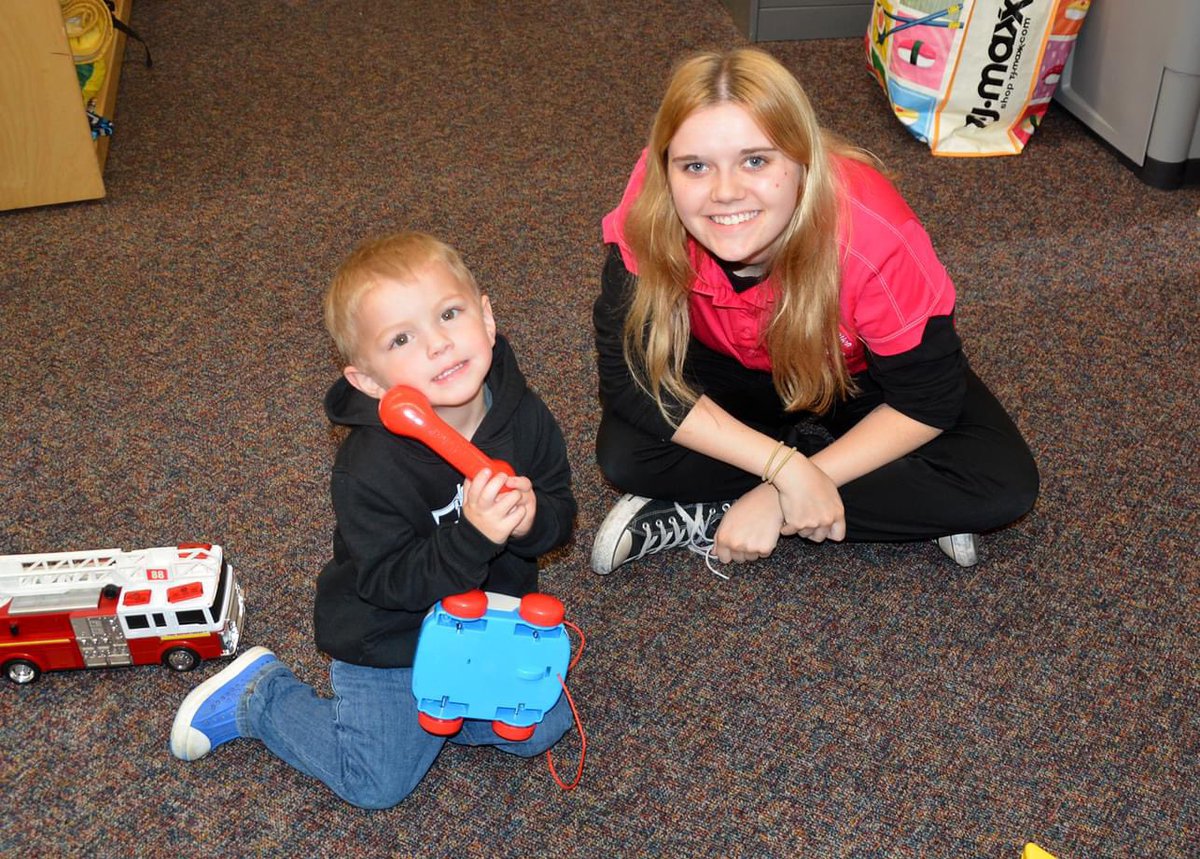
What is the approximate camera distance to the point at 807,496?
120cm

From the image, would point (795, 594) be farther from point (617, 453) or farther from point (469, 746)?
point (469, 746)

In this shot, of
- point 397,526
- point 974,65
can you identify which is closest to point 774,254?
point 397,526

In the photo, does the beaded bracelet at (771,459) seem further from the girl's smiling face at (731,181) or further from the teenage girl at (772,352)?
the girl's smiling face at (731,181)

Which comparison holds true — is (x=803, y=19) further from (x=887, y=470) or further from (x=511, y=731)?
(x=511, y=731)

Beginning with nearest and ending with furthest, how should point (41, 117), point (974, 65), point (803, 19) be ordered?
point (41, 117)
point (974, 65)
point (803, 19)

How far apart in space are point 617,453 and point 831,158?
39cm

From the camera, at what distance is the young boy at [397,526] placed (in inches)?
36.7

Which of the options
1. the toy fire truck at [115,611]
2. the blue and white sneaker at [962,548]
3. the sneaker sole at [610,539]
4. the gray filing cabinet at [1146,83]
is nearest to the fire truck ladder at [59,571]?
the toy fire truck at [115,611]

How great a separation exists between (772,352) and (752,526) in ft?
0.60

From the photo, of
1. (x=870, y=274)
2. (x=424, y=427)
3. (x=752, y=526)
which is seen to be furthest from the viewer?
(x=752, y=526)

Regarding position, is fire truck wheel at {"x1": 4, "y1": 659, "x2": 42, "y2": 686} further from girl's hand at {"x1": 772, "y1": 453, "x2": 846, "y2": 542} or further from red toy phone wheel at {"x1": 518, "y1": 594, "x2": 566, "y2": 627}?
girl's hand at {"x1": 772, "y1": 453, "x2": 846, "y2": 542}

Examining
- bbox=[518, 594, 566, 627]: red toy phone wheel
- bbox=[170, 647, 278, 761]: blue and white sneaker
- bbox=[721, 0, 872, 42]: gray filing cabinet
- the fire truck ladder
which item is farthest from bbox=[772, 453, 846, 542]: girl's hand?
bbox=[721, 0, 872, 42]: gray filing cabinet

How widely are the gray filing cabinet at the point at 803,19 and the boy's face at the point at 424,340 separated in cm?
168

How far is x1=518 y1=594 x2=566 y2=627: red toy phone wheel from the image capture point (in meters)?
0.94
